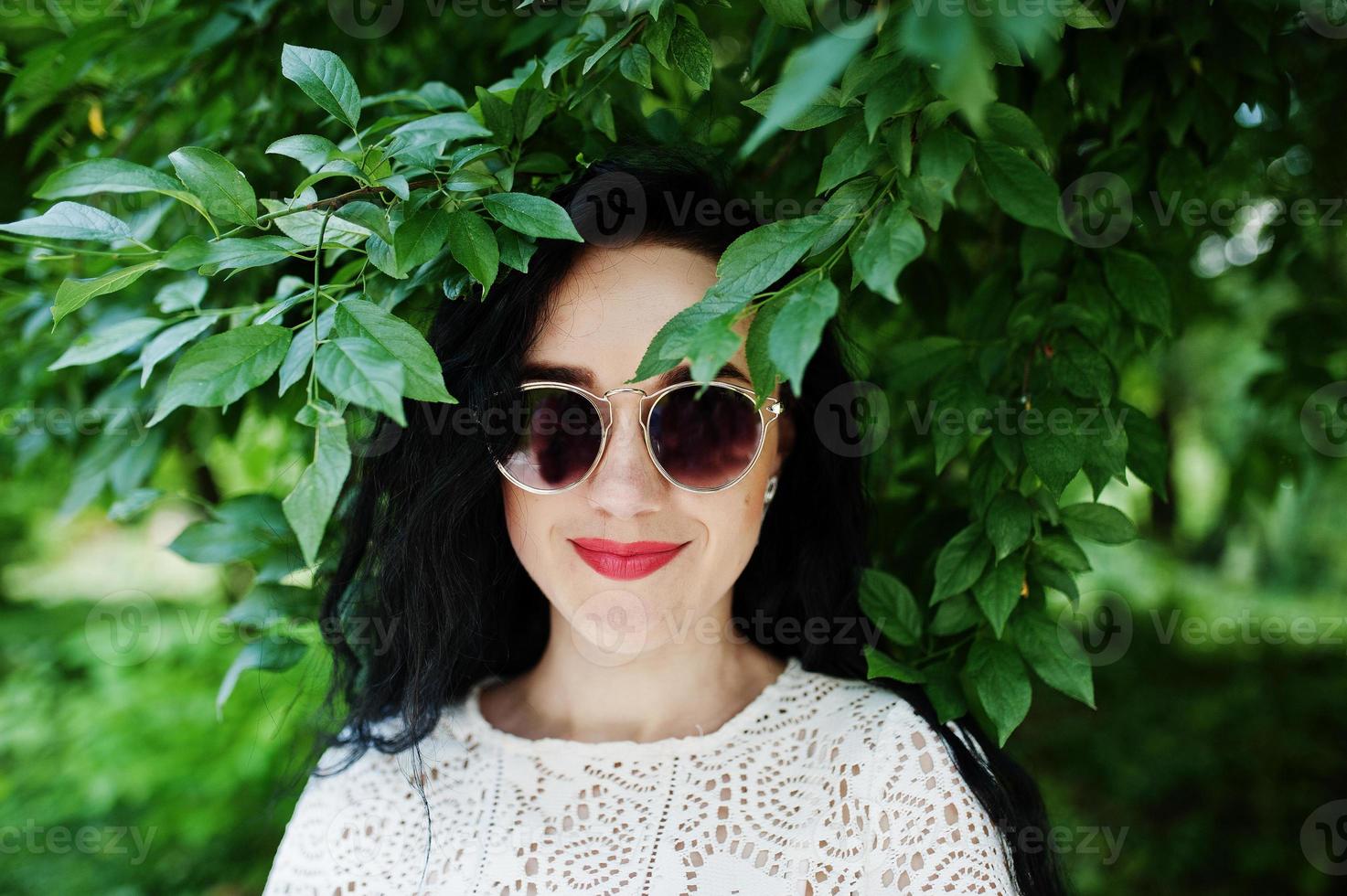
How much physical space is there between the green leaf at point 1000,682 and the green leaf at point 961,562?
0.30 feet

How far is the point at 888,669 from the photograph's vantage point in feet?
4.49

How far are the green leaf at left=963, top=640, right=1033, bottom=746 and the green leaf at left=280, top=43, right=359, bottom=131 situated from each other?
1.04 m

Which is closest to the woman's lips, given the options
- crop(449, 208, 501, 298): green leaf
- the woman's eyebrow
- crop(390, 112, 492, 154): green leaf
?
the woman's eyebrow

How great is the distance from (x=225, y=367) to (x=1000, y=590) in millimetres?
987

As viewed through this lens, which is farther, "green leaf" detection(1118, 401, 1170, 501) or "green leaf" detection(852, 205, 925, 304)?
"green leaf" detection(1118, 401, 1170, 501)

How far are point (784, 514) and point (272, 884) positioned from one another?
3.48ft

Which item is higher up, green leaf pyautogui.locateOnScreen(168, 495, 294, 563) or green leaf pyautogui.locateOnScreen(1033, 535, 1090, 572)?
green leaf pyautogui.locateOnScreen(1033, 535, 1090, 572)

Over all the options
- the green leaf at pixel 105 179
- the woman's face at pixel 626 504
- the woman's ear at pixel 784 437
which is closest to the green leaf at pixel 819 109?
the woman's face at pixel 626 504

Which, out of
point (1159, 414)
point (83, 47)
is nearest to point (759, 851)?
point (83, 47)

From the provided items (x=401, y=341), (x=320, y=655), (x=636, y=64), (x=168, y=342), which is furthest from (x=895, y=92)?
(x=320, y=655)

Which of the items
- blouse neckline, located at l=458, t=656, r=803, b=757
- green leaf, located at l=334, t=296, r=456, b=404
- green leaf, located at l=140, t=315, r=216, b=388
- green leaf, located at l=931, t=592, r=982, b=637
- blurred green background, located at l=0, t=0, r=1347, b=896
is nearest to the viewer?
green leaf, located at l=334, t=296, r=456, b=404

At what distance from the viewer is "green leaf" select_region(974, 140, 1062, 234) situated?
0.87 meters

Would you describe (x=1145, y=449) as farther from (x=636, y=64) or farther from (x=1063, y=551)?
(x=636, y=64)

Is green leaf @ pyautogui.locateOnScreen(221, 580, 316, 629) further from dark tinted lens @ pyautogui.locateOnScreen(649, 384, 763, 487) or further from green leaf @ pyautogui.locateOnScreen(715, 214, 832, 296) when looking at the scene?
green leaf @ pyautogui.locateOnScreen(715, 214, 832, 296)
